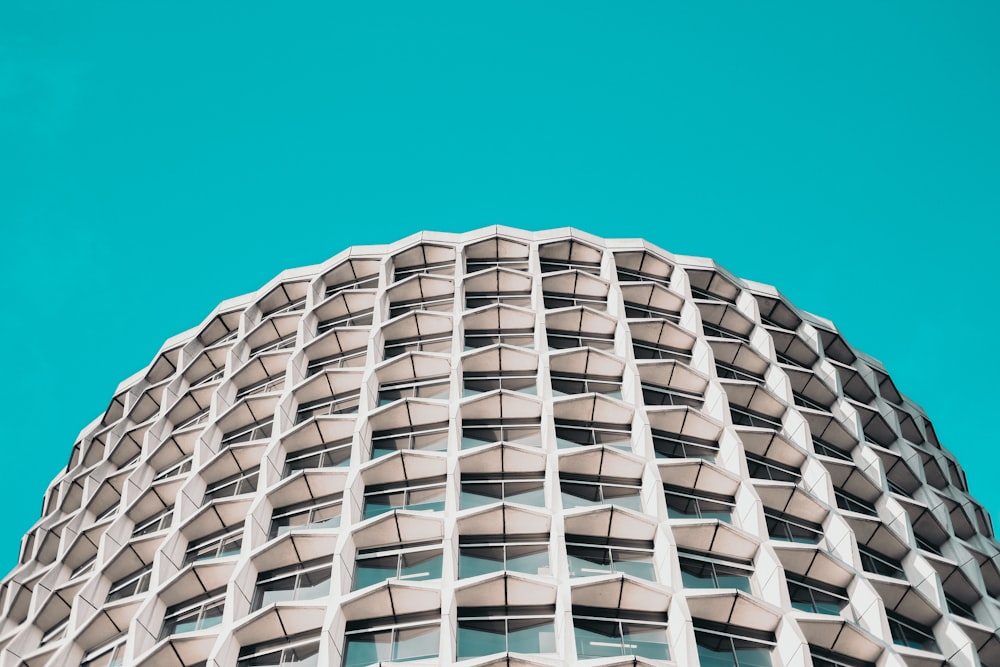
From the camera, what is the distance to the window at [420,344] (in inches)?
2072

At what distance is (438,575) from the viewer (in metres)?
40.3

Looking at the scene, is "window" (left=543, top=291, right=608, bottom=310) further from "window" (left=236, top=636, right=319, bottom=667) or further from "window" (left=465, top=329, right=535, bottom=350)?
"window" (left=236, top=636, right=319, bottom=667)

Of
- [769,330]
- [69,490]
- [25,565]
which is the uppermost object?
[769,330]

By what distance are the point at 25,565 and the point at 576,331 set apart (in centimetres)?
2800

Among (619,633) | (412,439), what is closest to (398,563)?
(412,439)

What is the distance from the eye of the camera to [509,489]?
43844mm

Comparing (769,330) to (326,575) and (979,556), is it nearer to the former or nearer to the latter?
(979,556)

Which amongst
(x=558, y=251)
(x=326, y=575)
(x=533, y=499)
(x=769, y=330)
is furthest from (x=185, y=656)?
(x=769, y=330)

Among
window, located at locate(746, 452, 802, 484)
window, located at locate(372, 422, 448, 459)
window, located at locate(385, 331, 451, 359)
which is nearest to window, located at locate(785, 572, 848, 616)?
window, located at locate(746, 452, 802, 484)

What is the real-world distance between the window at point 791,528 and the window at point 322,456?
15882 mm

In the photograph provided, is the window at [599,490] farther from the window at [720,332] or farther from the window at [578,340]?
the window at [720,332]

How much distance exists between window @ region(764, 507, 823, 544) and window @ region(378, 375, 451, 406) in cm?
1336

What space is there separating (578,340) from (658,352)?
356cm

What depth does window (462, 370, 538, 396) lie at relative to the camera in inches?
1960
